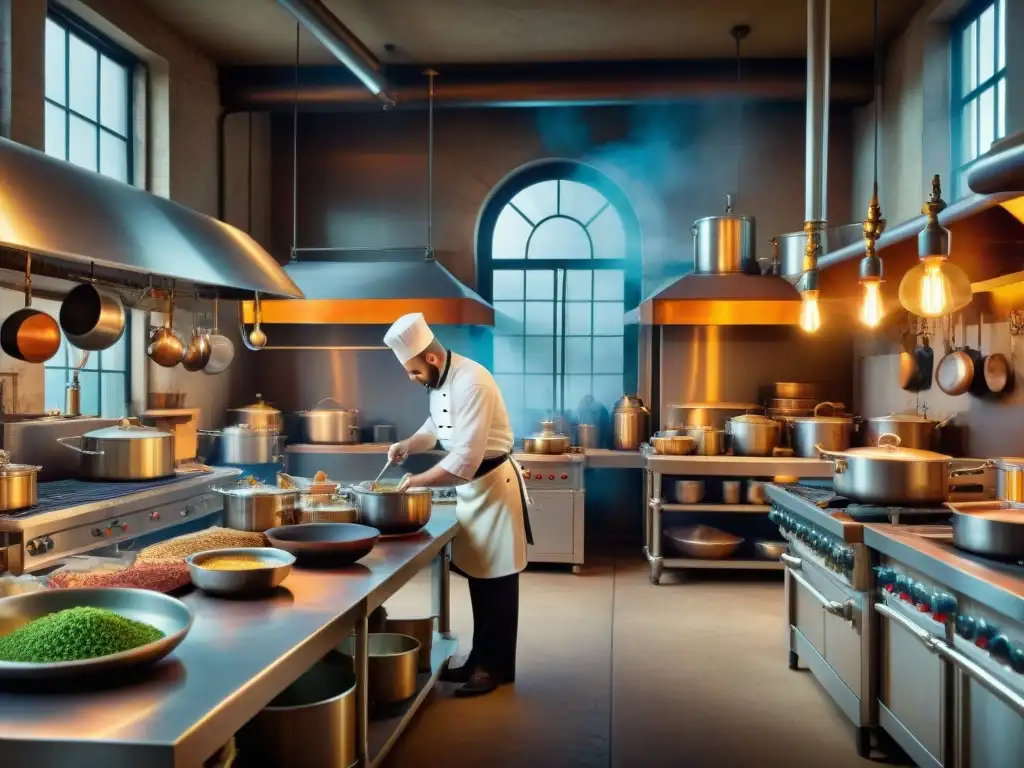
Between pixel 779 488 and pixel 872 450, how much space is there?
30.9 inches

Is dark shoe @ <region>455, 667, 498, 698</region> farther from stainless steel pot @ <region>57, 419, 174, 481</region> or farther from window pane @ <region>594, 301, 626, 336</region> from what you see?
window pane @ <region>594, 301, 626, 336</region>

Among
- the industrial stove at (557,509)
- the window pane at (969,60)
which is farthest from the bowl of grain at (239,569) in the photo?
the window pane at (969,60)

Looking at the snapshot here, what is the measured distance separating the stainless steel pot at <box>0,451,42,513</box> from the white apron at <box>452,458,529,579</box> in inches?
68.7

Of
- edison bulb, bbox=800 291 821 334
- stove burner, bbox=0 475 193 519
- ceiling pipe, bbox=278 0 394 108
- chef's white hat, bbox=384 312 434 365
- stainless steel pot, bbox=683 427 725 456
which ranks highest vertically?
ceiling pipe, bbox=278 0 394 108

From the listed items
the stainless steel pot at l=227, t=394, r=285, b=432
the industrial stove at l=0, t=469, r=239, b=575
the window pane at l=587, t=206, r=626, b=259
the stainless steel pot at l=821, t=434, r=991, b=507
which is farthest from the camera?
the window pane at l=587, t=206, r=626, b=259

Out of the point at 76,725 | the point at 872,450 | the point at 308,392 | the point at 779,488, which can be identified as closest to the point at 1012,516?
the point at 872,450

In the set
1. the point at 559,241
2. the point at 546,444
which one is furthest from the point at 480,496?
the point at 559,241

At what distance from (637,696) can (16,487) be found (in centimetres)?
272

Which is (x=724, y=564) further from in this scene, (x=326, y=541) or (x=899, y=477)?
(x=326, y=541)

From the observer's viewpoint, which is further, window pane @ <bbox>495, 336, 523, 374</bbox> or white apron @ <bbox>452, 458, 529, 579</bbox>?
window pane @ <bbox>495, 336, 523, 374</bbox>

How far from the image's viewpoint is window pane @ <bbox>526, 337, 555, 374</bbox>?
7355 millimetres

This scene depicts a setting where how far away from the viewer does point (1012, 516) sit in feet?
8.45

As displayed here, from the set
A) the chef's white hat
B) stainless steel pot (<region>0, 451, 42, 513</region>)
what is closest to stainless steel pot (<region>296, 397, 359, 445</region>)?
the chef's white hat

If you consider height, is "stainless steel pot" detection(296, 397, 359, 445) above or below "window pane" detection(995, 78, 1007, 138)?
below
